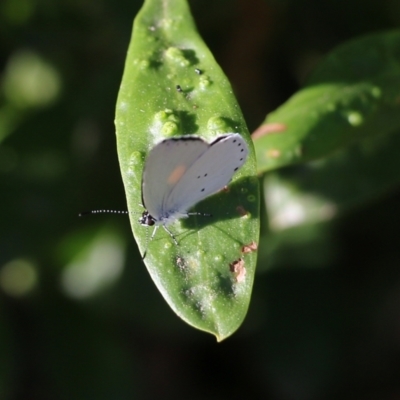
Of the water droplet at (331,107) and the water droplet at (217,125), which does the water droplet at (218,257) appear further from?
the water droplet at (331,107)

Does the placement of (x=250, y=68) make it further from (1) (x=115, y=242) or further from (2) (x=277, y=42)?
(1) (x=115, y=242)

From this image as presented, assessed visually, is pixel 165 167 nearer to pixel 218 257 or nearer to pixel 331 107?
pixel 218 257

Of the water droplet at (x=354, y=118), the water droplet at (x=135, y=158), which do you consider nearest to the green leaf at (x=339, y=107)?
the water droplet at (x=354, y=118)

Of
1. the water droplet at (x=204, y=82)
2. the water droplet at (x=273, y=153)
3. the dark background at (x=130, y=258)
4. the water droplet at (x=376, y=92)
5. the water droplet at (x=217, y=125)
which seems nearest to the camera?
the water droplet at (x=217, y=125)

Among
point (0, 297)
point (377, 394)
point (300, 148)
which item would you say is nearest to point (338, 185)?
point (300, 148)

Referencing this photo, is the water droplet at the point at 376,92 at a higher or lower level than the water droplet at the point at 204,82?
Answer: lower

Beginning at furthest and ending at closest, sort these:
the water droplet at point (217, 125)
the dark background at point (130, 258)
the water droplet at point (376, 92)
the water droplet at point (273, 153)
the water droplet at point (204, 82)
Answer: the dark background at point (130, 258) → the water droplet at point (376, 92) → the water droplet at point (273, 153) → the water droplet at point (204, 82) → the water droplet at point (217, 125)

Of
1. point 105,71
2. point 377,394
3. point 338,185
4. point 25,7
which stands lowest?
point 377,394
